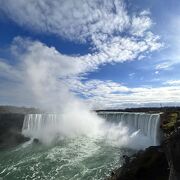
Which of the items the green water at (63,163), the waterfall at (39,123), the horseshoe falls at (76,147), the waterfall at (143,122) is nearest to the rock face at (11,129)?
the waterfall at (39,123)

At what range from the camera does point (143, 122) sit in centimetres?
3900

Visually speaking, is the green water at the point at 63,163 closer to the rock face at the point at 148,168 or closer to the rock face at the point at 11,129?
the rock face at the point at 148,168

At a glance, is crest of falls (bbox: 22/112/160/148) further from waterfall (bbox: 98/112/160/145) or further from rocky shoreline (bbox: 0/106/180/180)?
rocky shoreline (bbox: 0/106/180/180)

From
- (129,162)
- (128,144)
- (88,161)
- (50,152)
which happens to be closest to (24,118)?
(50,152)

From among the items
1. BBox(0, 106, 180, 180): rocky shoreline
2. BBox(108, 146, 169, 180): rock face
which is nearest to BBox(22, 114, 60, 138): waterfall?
BBox(0, 106, 180, 180): rocky shoreline

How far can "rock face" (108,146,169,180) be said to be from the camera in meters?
15.7

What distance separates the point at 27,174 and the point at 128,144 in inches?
676

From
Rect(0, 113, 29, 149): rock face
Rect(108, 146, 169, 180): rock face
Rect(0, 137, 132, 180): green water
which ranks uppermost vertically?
Rect(0, 113, 29, 149): rock face

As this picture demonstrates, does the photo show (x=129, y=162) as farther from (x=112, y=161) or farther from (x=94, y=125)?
(x=94, y=125)

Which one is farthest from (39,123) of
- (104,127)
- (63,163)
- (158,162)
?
(158,162)

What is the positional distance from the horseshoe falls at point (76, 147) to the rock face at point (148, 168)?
5265mm

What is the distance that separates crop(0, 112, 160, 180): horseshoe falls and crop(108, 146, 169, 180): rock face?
207 inches

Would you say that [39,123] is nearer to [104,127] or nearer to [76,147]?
[104,127]

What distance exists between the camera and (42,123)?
52812 mm
